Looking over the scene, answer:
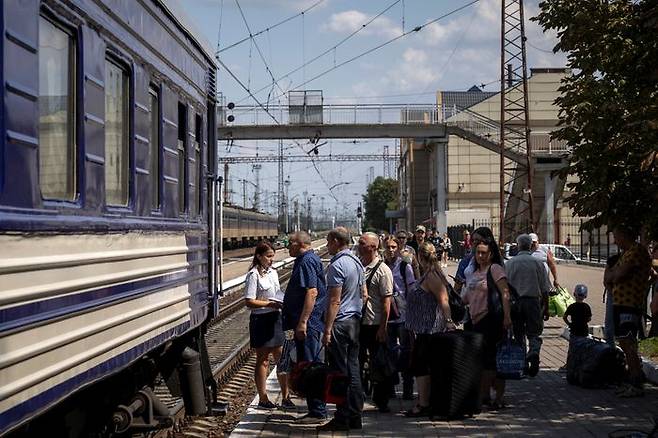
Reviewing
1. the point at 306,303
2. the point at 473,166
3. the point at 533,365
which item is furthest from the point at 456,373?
the point at 473,166

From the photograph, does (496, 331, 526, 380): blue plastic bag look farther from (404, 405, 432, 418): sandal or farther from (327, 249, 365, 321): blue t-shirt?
(327, 249, 365, 321): blue t-shirt

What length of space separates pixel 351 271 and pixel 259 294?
54.1 inches

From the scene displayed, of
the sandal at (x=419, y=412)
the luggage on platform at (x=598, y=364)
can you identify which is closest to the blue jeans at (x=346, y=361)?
the sandal at (x=419, y=412)

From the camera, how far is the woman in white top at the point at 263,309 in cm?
973

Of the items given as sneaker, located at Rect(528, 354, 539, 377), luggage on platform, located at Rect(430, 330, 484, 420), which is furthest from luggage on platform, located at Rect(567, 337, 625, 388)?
luggage on platform, located at Rect(430, 330, 484, 420)

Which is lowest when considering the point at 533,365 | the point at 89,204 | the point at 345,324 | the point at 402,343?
the point at 533,365

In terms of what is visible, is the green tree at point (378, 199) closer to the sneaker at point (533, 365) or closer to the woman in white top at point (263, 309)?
the sneaker at point (533, 365)

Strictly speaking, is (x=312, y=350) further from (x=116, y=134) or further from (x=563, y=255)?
(x=563, y=255)

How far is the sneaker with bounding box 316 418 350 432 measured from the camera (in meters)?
8.76

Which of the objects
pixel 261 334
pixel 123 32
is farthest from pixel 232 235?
pixel 123 32

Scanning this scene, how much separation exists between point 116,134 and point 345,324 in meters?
3.53

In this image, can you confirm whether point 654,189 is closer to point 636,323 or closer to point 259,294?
point 636,323

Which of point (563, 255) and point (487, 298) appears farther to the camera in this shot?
point (563, 255)

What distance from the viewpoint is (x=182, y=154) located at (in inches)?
321
